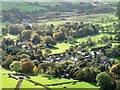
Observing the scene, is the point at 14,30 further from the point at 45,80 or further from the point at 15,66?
the point at 45,80

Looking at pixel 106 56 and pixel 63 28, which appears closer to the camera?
pixel 106 56

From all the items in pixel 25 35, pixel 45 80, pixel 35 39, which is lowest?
pixel 45 80

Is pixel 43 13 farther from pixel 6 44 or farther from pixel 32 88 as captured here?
pixel 32 88

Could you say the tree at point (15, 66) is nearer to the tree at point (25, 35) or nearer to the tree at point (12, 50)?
the tree at point (12, 50)

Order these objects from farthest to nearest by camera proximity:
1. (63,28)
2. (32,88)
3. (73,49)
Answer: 1. (63,28)
2. (73,49)
3. (32,88)

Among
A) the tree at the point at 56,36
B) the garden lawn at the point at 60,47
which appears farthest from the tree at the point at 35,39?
the garden lawn at the point at 60,47

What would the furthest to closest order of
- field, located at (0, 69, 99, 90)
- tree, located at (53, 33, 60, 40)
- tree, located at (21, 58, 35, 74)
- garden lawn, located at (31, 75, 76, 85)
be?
tree, located at (53, 33, 60, 40), tree, located at (21, 58, 35, 74), garden lawn, located at (31, 75, 76, 85), field, located at (0, 69, 99, 90)

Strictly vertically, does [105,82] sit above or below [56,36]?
below

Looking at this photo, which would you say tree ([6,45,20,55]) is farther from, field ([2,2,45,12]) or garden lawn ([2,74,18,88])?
field ([2,2,45,12])

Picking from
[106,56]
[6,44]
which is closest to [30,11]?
[6,44]

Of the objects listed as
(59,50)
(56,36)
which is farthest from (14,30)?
(59,50)

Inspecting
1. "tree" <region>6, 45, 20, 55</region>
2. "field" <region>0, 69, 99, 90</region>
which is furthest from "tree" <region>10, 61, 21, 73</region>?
"tree" <region>6, 45, 20, 55</region>
